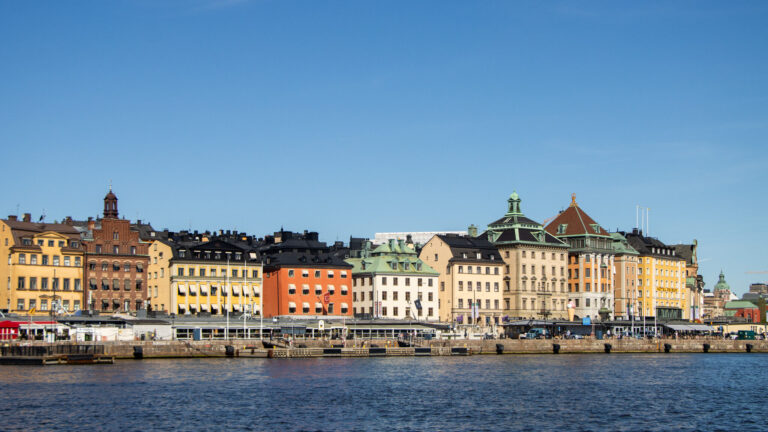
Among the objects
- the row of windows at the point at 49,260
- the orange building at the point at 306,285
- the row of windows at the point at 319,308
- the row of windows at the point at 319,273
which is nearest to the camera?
the row of windows at the point at 49,260

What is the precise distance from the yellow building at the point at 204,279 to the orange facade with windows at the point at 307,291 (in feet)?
13.4

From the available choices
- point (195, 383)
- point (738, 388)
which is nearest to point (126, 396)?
point (195, 383)

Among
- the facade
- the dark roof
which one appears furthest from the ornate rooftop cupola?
the dark roof

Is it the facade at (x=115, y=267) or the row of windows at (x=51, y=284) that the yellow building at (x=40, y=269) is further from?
the facade at (x=115, y=267)

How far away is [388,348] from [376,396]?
61.8m

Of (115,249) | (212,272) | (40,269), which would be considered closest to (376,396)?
(40,269)

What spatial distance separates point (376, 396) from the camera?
9894cm

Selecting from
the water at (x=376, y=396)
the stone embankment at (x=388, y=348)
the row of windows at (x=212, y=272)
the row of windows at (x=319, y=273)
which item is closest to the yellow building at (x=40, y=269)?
the row of windows at (x=212, y=272)

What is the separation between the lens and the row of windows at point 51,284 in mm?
165000

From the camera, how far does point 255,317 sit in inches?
6860

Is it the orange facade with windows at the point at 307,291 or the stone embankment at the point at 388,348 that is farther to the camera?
the orange facade with windows at the point at 307,291

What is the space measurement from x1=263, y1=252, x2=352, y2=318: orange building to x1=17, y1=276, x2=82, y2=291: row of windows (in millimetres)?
33751

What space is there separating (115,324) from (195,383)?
52249mm

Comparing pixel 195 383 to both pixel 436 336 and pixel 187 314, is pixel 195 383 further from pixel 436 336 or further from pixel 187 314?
pixel 436 336
